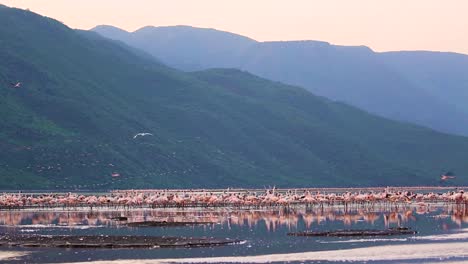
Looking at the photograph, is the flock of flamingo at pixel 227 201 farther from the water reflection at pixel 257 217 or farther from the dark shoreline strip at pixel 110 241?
the dark shoreline strip at pixel 110 241

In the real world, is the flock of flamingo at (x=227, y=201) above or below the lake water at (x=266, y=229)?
above

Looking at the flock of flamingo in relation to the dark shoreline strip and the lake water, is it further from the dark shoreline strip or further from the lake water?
the dark shoreline strip

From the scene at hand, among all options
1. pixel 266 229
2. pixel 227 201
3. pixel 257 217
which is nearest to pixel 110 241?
pixel 266 229

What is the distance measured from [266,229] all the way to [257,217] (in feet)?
54.0

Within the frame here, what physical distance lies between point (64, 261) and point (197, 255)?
25.8ft

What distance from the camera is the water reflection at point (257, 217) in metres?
93.0

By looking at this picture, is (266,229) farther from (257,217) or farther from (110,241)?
(257,217)

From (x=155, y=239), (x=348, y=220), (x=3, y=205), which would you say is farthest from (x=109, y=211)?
(x=155, y=239)

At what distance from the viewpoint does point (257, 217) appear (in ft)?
334

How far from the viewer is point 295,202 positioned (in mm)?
123812

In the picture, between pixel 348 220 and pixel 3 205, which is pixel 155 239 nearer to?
pixel 348 220

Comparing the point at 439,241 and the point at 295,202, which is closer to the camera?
the point at 439,241

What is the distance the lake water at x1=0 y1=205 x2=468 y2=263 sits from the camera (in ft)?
214

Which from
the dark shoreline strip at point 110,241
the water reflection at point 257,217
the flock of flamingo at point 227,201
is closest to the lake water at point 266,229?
the water reflection at point 257,217
